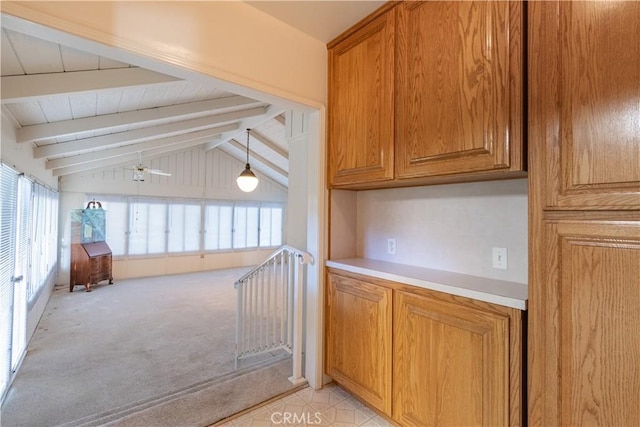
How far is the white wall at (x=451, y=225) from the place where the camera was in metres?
1.53

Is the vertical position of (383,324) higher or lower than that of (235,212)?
lower

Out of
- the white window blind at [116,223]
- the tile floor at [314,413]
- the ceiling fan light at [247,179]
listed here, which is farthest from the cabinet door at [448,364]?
the white window blind at [116,223]

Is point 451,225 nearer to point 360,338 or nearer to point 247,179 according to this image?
point 360,338

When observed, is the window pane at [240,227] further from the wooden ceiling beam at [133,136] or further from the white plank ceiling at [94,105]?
the wooden ceiling beam at [133,136]

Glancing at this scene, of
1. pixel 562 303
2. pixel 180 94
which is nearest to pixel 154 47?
pixel 562 303

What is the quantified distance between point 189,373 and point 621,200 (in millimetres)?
3200

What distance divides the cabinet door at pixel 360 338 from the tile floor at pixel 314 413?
0.14 metres

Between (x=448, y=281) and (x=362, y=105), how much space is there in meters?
1.22

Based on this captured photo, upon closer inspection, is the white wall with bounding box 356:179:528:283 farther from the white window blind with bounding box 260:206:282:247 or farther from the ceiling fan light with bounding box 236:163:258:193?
the white window blind with bounding box 260:206:282:247

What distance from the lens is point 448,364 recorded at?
1388mm

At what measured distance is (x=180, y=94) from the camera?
3586 millimetres

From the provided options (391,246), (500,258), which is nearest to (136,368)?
(391,246)

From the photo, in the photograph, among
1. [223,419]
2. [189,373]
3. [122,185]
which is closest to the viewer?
[223,419]

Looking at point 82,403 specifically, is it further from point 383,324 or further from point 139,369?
point 383,324
